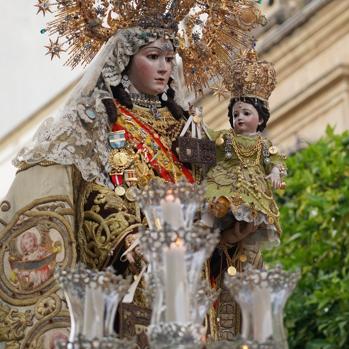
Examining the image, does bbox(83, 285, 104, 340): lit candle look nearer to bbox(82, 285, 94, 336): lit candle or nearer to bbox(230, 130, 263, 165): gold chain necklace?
bbox(82, 285, 94, 336): lit candle

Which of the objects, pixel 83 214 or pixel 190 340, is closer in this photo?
pixel 190 340

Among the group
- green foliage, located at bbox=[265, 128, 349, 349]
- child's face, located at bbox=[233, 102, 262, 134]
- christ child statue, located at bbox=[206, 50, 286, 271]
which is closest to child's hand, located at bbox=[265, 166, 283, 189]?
christ child statue, located at bbox=[206, 50, 286, 271]

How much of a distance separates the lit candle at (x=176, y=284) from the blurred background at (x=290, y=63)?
1365 cm

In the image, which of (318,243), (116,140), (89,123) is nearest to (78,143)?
(89,123)

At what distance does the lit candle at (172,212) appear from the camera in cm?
721

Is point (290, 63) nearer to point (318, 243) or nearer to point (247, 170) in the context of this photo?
point (318, 243)

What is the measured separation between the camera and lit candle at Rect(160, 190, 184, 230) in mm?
7215

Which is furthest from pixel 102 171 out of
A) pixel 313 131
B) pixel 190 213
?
pixel 313 131

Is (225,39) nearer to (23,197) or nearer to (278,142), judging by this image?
(23,197)

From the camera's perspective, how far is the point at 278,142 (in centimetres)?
→ 2209

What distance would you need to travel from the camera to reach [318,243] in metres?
16.4

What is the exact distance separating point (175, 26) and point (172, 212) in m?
2.46

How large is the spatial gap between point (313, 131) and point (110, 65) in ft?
41.1

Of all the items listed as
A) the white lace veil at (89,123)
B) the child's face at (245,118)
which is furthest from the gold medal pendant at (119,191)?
the child's face at (245,118)
